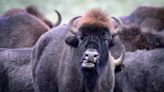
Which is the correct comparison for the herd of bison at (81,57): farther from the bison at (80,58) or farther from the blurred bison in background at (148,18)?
the blurred bison in background at (148,18)

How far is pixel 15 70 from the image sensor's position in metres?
12.9

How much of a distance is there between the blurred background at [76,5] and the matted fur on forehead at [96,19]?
16.3 m

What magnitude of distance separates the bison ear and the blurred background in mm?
16403

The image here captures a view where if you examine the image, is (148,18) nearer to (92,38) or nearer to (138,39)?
(138,39)

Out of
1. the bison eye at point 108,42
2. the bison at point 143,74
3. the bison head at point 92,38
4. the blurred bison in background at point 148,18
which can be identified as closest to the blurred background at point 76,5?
the blurred bison in background at point 148,18

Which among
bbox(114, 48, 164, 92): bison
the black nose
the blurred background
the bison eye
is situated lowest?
bbox(114, 48, 164, 92): bison

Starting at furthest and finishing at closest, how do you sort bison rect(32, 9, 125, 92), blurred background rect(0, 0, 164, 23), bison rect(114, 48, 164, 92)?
blurred background rect(0, 0, 164, 23), bison rect(114, 48, 164, 92), bison rect(32, 9, 125, 92)

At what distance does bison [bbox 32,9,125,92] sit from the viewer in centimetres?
1019

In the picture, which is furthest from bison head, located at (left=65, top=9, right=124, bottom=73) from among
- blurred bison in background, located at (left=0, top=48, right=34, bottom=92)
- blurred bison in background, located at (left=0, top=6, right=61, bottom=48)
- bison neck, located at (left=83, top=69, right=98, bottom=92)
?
blurred bison in background, located at (left=0, top=6, right=61, bottom=48)

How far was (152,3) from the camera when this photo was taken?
2866cm

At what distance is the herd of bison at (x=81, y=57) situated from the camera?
10.3 metres

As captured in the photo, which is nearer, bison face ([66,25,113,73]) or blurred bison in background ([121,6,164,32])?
bison face ([66,25,113,73])

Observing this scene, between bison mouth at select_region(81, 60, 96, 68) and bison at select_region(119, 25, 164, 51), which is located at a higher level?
bison at select_region(119, 25, 164, 51)

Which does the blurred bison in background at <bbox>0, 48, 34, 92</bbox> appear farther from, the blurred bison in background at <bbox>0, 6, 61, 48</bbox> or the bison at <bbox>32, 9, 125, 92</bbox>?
the blurred bison in background at <bbox>0, 6, 61, 48</bbox>
